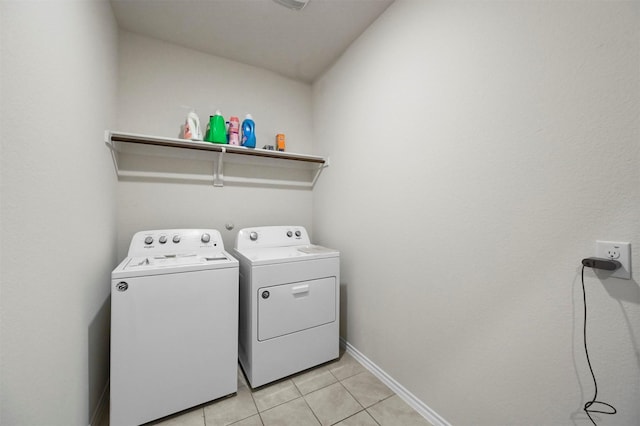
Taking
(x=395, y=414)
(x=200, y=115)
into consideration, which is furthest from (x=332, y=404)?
(x=200, y=115)

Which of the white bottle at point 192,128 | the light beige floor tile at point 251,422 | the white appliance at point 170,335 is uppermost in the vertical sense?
the white bottle at point 192,128

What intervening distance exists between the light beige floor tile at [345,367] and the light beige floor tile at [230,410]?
0.62 m

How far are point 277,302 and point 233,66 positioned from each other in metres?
2.13

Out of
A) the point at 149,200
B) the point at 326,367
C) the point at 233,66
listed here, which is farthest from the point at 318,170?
the point at 326,367

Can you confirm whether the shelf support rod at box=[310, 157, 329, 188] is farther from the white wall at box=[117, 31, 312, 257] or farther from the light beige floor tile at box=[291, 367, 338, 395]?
the light beige floor tile at box=[291, 367, 338, 395]

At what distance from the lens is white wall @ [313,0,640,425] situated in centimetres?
81

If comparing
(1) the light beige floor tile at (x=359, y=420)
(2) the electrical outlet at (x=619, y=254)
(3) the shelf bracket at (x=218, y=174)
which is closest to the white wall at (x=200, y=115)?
(3) the shelf bracket at (x=218, y=174)

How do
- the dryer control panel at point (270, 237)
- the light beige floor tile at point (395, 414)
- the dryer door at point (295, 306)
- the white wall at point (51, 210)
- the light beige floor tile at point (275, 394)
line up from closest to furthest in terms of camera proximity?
the white wall at point (51, 210), the light beige floor tile at point (395, 414), the light beige floor tile at point (275, 394), the dryer door at point (295, 306), the dryer control panel at point (270, 237)

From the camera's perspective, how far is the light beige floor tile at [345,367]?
5.92 ft

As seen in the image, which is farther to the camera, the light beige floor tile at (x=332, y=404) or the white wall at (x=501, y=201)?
the light beige floor tile at (x=332, y=404)

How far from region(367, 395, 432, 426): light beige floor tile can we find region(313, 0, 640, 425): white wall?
0.35 ft

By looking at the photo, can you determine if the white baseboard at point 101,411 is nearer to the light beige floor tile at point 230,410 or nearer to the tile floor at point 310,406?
the tile floor at point 310,406

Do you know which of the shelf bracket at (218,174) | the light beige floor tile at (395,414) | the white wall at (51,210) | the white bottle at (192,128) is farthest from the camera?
the shelf bracket at (218,174)

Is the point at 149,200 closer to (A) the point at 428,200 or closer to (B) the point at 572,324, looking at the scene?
(A) the point at 428,200
